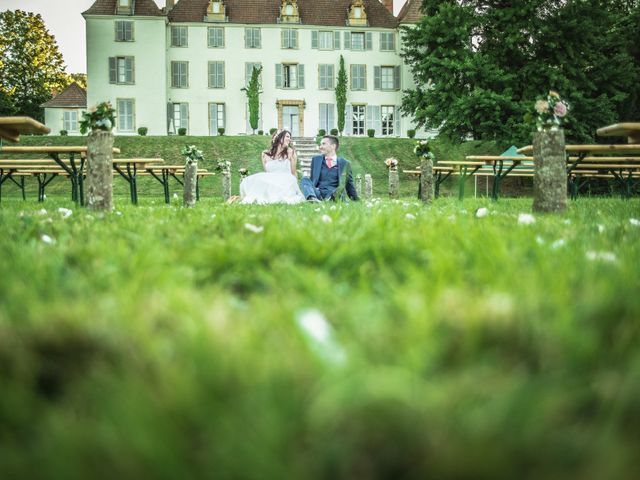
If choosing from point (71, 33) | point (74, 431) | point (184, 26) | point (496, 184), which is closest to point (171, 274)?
point (74, 431)

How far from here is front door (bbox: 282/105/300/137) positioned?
39.1 m

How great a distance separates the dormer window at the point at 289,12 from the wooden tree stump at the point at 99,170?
1429 inches

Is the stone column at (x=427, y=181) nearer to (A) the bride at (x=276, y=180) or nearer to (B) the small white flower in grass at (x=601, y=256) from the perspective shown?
(A) the bride at (x=276, y=180)

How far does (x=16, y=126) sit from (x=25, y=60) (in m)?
46.5

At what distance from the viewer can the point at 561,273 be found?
55.4 inches

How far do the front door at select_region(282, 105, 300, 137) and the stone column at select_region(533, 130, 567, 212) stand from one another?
34919 mm

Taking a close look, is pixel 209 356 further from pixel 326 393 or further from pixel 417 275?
pixel 417 275

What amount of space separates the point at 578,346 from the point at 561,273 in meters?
0.58

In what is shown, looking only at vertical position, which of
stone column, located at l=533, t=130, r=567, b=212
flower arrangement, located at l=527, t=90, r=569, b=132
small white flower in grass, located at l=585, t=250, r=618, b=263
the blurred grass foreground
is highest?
flower arrangement, located at l=527, t=90, r=569, b=132

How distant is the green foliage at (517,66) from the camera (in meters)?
19.3

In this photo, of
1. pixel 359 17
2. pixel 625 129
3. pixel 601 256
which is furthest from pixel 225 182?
pixel 359 17

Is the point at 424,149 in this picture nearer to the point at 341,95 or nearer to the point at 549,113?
the point at 549,113

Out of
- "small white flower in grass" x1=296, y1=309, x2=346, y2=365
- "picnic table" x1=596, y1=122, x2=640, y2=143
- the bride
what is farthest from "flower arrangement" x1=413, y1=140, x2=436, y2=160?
"small white flower in grass" x1=296, y1=309, x2=346, y2=365

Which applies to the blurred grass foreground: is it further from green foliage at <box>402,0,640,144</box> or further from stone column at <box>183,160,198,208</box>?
green foliage at <box>402,0,640,144</box>
